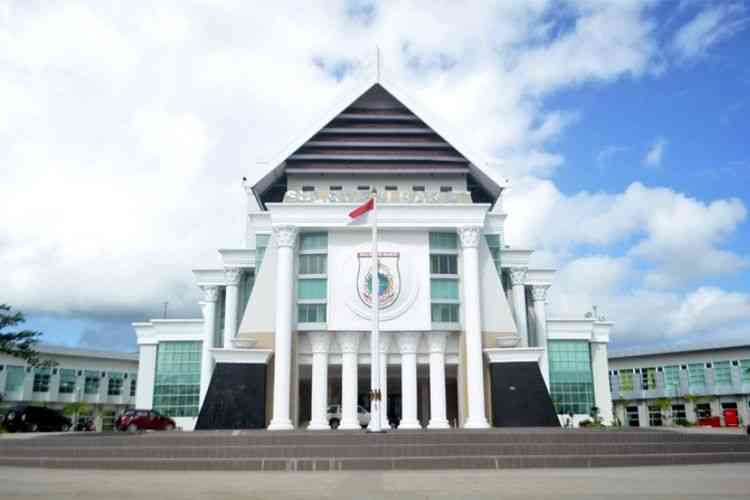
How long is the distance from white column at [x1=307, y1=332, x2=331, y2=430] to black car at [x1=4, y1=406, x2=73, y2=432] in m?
16.7

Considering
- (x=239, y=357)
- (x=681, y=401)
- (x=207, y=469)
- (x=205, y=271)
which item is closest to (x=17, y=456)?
(x=207, y=469)

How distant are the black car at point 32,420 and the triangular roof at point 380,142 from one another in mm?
18423

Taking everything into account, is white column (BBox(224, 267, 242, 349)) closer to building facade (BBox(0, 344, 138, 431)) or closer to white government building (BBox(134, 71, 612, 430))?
white government building (BBox(134, 71, 612, 430))

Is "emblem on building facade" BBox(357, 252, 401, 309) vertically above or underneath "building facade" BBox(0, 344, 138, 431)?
above

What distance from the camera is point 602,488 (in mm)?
12086

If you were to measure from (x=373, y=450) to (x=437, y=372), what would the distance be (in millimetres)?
13911

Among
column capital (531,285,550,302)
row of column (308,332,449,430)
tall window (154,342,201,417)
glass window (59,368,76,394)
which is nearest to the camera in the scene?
row of column (308,332,449,430)

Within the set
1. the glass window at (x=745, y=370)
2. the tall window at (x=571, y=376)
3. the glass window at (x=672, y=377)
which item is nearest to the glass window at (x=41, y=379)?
the tall window at (x=571, y=376)

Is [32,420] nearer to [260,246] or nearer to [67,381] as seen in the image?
[260,246]

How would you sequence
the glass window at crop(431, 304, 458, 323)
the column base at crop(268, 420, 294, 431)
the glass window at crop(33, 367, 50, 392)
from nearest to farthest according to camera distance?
the column base at crop(268, 420, 294, 431)
the glass window at crop(431, 304, 458, 323)
the glass window at crop(33, 367, 50, 392)

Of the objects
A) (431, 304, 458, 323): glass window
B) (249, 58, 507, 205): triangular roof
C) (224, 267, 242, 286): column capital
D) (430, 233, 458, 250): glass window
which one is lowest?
(431, 304, 458, 323): glass window

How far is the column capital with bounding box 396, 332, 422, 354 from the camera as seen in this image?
33.0 meters

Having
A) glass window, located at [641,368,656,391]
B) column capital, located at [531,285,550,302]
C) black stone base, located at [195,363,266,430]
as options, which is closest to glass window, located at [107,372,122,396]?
black stone base, located at [195,363,266,430]

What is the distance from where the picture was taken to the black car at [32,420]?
36375mm
